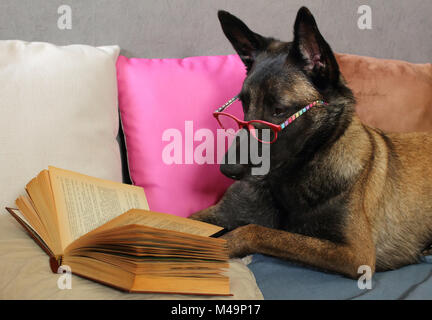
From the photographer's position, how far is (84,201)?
123 centimetres

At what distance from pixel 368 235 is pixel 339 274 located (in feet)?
0.55

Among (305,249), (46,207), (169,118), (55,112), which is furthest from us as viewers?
(169,118)

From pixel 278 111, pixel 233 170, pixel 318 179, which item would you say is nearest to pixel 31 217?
pixel 233 170

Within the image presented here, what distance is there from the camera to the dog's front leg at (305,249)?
4.17ft

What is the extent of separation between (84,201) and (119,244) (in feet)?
1.10

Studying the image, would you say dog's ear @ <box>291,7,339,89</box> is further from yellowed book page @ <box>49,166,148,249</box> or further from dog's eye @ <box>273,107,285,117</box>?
yellowed book page @ <box>49,166,148,249</box>

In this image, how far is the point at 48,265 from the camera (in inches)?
41.5

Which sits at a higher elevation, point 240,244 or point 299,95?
point 299,95

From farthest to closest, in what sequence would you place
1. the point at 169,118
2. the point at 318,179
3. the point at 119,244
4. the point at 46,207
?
the point at 169,118, the point at 318,179, the point at 46,207, the point at 119,244

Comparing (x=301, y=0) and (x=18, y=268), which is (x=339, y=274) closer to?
(x=18, y=268)

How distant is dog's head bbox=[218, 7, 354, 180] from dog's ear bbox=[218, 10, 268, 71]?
0.12 m

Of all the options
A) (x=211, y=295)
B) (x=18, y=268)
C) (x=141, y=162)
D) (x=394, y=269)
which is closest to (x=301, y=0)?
(x=141, y=162)

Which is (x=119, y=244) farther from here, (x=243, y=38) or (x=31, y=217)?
(x=243, y=38)

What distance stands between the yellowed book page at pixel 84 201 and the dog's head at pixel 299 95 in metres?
0.36
